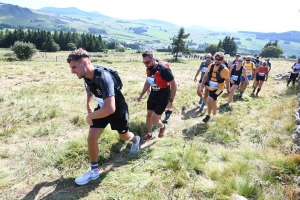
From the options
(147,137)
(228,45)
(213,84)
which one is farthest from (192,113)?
(228,45)

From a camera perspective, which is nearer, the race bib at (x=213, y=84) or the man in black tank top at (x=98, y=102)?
the man in black tank top at (x=98, y=102)

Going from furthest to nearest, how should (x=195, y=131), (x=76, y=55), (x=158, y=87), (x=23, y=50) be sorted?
(x=23, y=50)
(x=195, y=131)
(x=158, y=87)
(x=76, y=55)

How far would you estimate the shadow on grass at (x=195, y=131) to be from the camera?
6574 mm

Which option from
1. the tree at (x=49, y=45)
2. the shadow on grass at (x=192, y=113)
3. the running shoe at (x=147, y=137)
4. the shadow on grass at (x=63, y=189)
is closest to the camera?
the shadow on grass at (x=63, y=189)

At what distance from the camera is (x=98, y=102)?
13.2 feet

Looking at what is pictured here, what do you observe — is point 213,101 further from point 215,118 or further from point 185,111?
point 185,111

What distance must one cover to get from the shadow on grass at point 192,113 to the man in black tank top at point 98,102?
4241 millimetres

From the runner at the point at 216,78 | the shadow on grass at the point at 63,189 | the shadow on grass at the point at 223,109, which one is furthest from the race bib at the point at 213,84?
the shadow on grass at the point at 63,189

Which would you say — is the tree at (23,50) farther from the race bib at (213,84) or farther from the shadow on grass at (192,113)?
the race bib at (213,84)

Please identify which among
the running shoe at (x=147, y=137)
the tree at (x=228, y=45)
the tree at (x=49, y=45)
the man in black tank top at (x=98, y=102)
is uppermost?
the tree at (x=228, y=45)

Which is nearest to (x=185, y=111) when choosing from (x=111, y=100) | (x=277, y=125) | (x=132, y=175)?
(x=277, y=125)

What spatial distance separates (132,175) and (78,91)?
8911 millimetres

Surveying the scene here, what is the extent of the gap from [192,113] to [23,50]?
1494 inches

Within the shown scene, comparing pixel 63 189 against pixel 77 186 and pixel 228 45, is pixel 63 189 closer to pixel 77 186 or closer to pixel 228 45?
pixel 77 186
